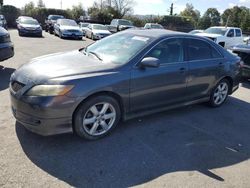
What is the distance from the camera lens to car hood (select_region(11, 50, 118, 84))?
375cm

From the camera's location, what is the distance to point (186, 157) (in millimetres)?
3828

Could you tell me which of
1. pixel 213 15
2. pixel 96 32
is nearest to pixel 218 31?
pixel 96 32

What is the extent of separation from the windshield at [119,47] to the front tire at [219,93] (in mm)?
2162

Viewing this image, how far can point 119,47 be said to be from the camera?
15.3 ft

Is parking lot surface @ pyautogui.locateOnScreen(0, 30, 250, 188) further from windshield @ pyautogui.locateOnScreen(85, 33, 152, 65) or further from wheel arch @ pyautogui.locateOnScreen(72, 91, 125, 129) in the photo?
windshield @ pyautogui.locateOnScreen(85, 33, 152, 65)

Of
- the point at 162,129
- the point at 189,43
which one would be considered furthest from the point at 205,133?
the point at 189,43

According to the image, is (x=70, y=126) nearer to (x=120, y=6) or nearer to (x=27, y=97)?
(x=27, y=97)

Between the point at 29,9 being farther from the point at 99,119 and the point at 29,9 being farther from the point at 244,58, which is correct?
the point at 99,119

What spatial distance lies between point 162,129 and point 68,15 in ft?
130

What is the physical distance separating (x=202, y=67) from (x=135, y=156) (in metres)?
2.51

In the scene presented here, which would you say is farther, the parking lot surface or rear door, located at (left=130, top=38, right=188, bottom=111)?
rear door, located at (left=130, top=38, right=188, bottom=111)

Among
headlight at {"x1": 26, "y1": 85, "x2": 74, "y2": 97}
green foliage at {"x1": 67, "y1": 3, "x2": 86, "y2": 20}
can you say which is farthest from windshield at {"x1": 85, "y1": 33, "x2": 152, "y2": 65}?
green foliage at {"x1": 67, "y1": 3, "x2": 86, "y2": 20}

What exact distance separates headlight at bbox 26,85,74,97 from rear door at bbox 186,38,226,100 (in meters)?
2.49

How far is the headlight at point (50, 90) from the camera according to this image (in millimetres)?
3557
